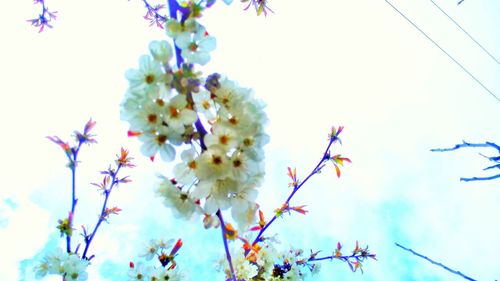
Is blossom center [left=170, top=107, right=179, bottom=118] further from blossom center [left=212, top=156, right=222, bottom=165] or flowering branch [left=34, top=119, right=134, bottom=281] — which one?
flowering branch [left=34, top=119, right=134, bottom=281]

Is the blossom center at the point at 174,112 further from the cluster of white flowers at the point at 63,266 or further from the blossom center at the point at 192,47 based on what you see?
the cluster of white flowers at the point at 63,266

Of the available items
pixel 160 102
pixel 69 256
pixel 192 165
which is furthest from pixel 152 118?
pixel 69 256

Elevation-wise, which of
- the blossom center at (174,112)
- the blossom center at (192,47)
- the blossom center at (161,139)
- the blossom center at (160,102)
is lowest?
the blossom center at (161,139)

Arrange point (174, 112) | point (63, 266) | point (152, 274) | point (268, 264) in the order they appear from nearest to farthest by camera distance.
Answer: point (174, 112) → point (63, 266) → point (152, 274) → point (268, 264)

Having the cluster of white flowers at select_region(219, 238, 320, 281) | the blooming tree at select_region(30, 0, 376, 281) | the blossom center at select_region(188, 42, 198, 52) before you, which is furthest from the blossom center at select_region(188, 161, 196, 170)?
the cluster of white flowers at select_region(219, 238, 320, 281)

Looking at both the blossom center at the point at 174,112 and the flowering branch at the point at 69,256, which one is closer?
the blossom center at the point at 174,112

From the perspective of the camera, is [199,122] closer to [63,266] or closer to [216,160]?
[216,160]

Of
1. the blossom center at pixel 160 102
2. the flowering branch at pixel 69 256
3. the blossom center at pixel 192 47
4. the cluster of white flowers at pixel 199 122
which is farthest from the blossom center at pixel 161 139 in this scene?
the flowering branch at pixel 69 256
